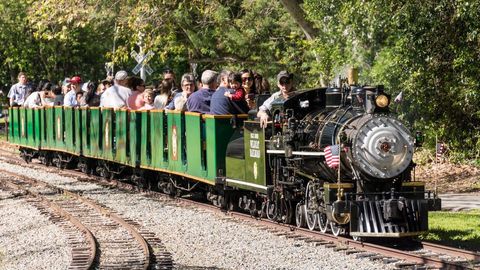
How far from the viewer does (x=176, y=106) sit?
17.2 meters

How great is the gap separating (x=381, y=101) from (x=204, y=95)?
4751 mm

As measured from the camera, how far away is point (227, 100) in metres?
15.1

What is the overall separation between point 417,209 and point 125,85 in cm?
1007

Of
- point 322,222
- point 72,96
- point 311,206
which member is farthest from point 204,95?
point 72,96

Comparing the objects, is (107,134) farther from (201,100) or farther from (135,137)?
(201,100)

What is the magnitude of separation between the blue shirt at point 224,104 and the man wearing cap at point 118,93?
17.7ft

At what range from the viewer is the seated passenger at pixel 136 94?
→ 19.9 metres

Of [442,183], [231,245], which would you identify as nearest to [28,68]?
[442,183]

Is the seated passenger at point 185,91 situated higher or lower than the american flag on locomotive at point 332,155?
higher

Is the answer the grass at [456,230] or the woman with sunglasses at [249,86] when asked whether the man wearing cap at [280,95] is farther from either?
the grass at [456,230]

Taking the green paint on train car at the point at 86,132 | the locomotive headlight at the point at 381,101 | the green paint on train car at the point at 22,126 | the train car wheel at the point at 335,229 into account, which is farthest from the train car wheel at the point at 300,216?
the green paint on train car at the point at 22,126

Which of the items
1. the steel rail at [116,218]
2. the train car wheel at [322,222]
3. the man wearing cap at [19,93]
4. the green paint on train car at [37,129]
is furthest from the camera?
the man wearing cap at [19,93]

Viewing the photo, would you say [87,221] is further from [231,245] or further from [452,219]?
[452,219]

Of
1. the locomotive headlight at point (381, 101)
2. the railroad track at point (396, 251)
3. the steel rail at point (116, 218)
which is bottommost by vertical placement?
the railroad track at point (396, 251)
